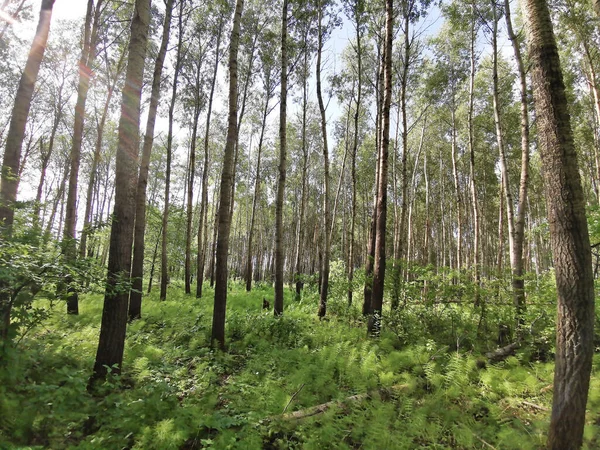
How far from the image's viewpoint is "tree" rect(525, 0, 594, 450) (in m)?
2.55

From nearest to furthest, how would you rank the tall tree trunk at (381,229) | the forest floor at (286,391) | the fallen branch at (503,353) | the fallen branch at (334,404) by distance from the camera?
the forest floor at (286,391)
the fallen branch at (334,404)
the fallen branch at (503,353)
the tall tree trunk at (381,229)

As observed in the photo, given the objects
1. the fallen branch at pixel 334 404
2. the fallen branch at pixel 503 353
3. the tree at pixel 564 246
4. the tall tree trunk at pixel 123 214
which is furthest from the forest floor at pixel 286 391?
the tree at pixel 564 246

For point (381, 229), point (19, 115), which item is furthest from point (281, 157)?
point (19, 115)

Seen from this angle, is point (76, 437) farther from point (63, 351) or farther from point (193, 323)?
point (193, 323)

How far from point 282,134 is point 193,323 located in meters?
5.97

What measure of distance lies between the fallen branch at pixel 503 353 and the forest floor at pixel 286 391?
0.89 feet

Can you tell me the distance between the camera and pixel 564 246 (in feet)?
8.71

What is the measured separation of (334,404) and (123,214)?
13.6 feet

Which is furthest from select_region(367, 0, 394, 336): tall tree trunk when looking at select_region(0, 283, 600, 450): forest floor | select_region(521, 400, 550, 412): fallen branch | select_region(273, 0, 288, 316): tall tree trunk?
select_region(521, 400, 550, 412): fallen branch

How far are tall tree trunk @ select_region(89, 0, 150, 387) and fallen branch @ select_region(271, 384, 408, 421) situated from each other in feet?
8.70

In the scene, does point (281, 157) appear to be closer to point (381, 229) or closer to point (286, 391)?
point (381, 229)

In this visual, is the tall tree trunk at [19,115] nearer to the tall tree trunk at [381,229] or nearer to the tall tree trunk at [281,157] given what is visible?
the tall tree trunk at [281,157]

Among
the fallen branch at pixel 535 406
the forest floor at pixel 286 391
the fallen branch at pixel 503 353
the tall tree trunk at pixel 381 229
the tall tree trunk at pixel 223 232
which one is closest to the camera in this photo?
the forest floor at pixel 286 391

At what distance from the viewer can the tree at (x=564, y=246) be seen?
100 inches
